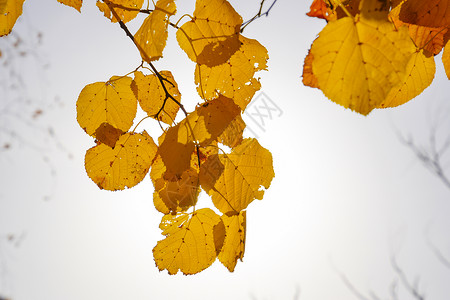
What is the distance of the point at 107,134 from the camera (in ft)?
3.28

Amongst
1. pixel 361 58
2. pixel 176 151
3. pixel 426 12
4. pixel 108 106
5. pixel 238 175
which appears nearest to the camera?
pixel 361 58

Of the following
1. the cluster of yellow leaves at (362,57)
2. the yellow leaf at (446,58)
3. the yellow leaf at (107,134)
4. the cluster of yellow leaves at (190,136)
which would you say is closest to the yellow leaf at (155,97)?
the cluster of yellow leaves at (190,136)

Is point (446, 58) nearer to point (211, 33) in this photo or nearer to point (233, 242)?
point (211, 33)

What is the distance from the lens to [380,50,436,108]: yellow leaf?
Result: 0.84 m

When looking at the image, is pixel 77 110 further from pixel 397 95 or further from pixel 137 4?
pixel 397 95

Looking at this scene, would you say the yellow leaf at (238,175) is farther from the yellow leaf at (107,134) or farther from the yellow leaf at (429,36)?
the yellow leaf at (429,36)

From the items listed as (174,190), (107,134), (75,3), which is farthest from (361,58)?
(75,3)

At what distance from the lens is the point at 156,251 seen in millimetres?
974

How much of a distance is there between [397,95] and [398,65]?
11.7 inches

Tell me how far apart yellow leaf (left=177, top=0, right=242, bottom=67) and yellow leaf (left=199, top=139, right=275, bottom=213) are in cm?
24

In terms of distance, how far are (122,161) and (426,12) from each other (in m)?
0.83

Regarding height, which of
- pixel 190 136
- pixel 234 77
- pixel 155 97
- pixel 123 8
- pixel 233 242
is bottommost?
pixel 233 242

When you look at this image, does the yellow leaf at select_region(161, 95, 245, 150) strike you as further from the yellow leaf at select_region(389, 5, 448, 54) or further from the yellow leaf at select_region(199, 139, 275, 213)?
the yellow leaf at select_region(389, 5, 448, 54)

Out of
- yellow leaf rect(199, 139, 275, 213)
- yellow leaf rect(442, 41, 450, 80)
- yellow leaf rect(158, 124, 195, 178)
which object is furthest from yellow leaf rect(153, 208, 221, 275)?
yellow leaf rect(442, 41, 450, 80)
